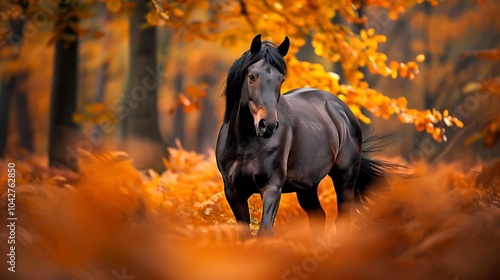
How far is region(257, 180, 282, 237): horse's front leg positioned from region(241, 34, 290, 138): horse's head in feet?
1.63

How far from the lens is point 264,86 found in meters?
4.41

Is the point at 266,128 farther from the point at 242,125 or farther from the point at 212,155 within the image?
the point at 212,155

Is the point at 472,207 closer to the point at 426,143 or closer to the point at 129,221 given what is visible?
the point at 129,221

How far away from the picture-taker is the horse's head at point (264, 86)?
4316 millimetres

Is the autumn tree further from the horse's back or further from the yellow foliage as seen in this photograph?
the horse's back

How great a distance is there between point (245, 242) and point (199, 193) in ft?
9.24

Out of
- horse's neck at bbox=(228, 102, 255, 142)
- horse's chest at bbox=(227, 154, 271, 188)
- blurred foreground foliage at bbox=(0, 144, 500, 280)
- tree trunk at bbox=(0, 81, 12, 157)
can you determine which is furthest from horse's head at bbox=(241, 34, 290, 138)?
tree trunk at bbox=(0, 81, 12, 157)

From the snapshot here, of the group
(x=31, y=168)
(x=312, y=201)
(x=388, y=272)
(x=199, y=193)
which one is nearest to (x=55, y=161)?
(x=31, y=168)

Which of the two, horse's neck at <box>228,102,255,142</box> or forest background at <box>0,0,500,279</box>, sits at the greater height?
horse's neck at <box>228,102,255,142</box>

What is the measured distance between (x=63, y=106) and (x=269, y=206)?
4959mm

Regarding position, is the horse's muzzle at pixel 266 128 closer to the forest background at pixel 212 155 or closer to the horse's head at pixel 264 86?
the horse's head at pixel 264 86

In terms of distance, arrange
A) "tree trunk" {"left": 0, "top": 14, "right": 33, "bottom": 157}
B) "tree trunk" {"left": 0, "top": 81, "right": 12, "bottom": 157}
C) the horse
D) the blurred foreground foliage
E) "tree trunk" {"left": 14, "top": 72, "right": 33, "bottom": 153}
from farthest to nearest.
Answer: "tree trunk" {"left": 14, "top": 72, "right": 33, "bottom": 153} → "tree trunk" {"left": 0, "top": 81, "right": 12, "bottom": 157} → "tree trunk" {"left": 0, "top": 14, "right": 33, "bottom": 157} → the horse → the blurred foreground foliage

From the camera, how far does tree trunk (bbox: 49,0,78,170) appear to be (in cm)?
850

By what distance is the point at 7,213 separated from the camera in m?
5.19
